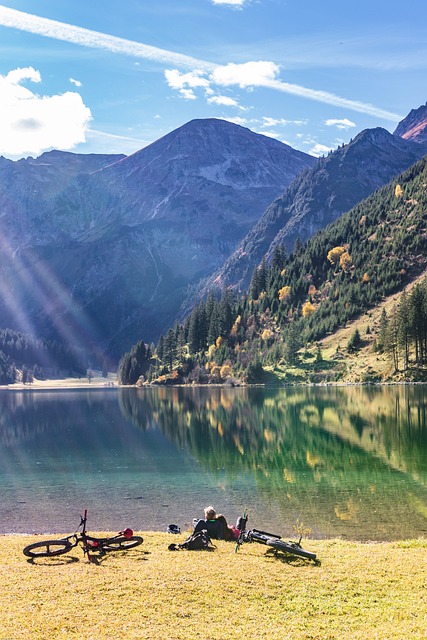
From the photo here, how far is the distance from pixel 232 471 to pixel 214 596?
124 ft

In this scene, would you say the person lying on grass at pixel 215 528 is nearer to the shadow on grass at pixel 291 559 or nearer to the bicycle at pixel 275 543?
the bicycle at pixel 275 543

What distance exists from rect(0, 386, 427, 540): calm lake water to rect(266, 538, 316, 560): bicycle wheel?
985 cm

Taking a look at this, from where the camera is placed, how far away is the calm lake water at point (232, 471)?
3647 cm

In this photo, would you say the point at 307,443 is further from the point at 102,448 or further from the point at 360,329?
the point at 360,329

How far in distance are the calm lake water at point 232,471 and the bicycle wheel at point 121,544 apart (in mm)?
9867

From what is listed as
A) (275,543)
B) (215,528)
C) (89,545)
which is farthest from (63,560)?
(275,543)

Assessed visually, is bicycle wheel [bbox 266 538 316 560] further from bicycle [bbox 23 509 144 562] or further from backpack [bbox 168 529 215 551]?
bicycle [bbox 23 509 144 562]

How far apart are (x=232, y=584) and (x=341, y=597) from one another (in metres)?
3.44

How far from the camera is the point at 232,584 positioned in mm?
18094

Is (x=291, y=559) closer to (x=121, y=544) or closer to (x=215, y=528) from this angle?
(x=215, y=528)

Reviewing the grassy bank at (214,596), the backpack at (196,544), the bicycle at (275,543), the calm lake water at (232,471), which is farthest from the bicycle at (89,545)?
the calm lake water at (232,471)

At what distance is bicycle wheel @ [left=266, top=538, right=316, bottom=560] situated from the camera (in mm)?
21406

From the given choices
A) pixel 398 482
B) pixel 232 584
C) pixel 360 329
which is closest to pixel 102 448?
pixel 398 482

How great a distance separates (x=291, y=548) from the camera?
71.8 ft
